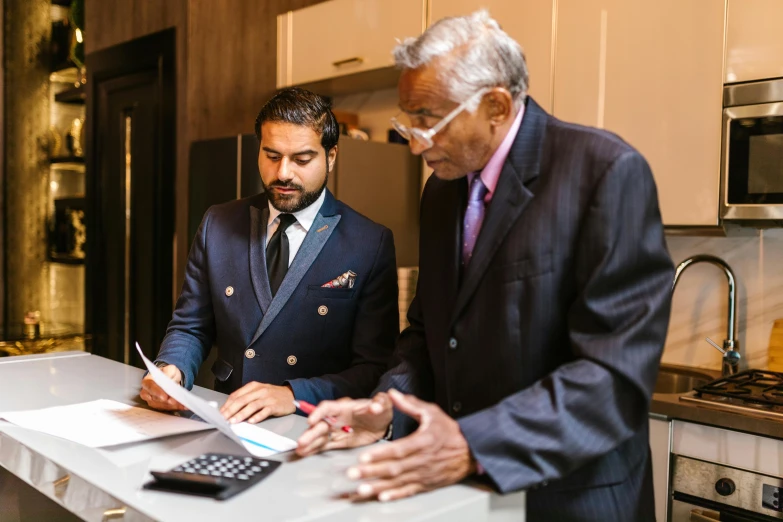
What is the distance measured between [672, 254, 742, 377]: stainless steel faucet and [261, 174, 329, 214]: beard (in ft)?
3.90

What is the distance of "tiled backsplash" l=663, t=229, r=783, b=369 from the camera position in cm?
225

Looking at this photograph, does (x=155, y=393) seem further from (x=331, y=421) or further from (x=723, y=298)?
(x=723, y=298)

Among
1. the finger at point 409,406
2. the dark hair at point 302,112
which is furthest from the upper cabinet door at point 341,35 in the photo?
the finger at point 409,406

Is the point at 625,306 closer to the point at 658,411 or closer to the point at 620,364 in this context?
the point at 620,364

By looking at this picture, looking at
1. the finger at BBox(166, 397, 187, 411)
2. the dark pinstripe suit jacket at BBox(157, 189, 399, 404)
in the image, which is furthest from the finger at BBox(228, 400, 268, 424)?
the dark pinstripe suit jacket at BBox(157, 189, 399, 404)

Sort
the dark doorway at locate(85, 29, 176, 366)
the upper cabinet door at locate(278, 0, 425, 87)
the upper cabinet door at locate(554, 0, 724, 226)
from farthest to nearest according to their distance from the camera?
the dark doorway at locate(85, 29, 176, 366) < the upper cabinet door at locate(278, 0, 425, 87) < the upper cabinet door at locate(554, 0, 724, 226)

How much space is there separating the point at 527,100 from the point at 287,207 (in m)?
0.67

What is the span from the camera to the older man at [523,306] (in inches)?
37.3

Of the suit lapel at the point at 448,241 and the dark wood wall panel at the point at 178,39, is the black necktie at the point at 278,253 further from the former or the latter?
the dark wood wall panel at the point at 178,39

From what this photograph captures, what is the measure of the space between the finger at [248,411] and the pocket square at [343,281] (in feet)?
1.42

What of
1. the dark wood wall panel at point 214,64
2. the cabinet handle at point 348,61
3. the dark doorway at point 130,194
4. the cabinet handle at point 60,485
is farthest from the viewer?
the dark doorway at point 130,194

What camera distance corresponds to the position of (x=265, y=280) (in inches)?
66.4

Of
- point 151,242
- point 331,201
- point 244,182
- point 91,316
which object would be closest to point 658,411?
point 331,201

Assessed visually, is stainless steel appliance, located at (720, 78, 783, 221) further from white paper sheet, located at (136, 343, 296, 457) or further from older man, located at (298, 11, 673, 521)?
white paper sheet, located at (136, 343, 296, 457)
